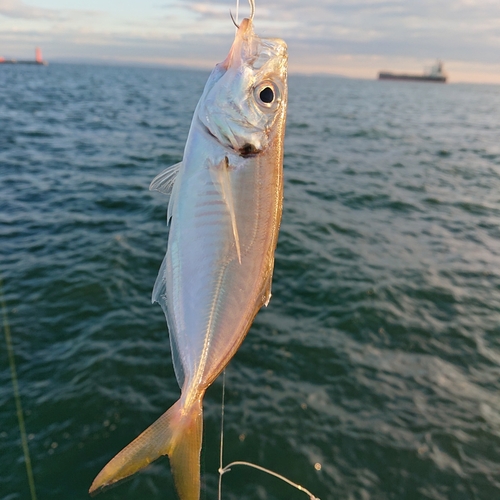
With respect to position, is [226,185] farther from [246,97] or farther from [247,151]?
[246,97]

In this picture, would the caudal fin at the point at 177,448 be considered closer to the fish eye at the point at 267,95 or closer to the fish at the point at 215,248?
the fish at the point at 215,248

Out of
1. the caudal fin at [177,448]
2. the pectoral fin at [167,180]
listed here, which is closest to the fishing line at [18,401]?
the caudal fin at [177,448]

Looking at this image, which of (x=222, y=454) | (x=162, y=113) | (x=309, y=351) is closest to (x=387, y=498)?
(x=222, y=454)

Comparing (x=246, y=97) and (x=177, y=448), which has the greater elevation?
(x=246, y=97)

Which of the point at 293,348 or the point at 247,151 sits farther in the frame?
the point at 293,348

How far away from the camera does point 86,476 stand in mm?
4629

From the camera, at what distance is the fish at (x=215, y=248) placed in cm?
195

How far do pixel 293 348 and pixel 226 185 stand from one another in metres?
5.13

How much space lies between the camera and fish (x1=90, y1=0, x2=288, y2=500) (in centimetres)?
195

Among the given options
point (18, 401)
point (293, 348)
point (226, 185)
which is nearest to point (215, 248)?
point (226, 185)

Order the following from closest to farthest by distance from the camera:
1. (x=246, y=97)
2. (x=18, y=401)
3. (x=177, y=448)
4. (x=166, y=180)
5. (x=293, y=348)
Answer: (x=177, y=448) < (x=246, y=97) < (x=166, y=180) < (x=18, y=401) < (x=293, y=348)

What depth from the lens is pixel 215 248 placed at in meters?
1.98

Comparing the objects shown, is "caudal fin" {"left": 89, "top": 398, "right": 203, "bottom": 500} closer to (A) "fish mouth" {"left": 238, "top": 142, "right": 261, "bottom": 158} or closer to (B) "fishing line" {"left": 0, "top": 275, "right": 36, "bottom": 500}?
(A) "fish mouth" {"left": 238, "top": 142, "right": 261, "bottom": 158}

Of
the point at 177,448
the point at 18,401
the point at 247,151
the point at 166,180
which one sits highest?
the point at 247,151
